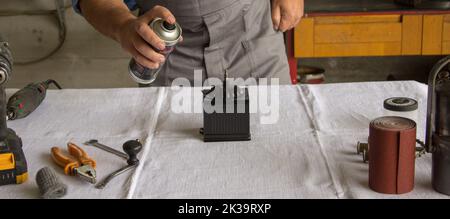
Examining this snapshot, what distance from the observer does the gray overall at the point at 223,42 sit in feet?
5.98

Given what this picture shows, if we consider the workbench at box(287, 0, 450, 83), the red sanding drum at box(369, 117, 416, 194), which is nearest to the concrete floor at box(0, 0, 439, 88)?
the workbench at box(287, 0, 450, 83)

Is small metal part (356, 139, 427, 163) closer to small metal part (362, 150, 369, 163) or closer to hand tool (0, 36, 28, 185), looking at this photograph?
small metal part (362, 150, 369, 163)

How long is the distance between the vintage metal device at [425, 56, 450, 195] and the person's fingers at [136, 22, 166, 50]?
18.6 inches

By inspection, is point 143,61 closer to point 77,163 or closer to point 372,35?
point 77,163

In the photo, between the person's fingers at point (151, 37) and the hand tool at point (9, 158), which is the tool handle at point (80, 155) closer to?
the hand tool at point (9, 158)

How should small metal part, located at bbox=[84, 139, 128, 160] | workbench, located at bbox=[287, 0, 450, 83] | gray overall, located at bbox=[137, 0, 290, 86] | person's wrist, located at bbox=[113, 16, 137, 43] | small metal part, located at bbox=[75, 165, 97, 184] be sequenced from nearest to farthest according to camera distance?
small metal part, located at bbox=[75, 165, 97, 184] < small metal part, located at bbox=[84, 139, 128, 160] < person's wrist, located at bbox=[113, 16, 137, 43] < gray overall, located at bbox=[137, 0, 290, 86] < workbench, located at bbox=[287, 0, 450, 83]

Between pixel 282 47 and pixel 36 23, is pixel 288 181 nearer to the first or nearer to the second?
pixel 282 47

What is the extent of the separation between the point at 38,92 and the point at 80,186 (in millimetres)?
521

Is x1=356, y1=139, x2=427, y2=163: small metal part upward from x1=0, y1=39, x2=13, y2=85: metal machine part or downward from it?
downward

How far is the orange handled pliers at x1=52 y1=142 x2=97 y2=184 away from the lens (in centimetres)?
118

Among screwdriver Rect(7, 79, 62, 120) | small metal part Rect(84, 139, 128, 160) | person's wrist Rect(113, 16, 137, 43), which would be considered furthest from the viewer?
screwdriver Rect(7, 79, 62, 120)

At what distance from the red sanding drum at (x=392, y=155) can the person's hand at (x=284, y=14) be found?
1.90ft

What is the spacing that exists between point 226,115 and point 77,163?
0.30m

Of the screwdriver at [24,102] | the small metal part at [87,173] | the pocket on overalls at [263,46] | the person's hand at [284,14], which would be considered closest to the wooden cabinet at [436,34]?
the pocket on overalls at [263,46]
